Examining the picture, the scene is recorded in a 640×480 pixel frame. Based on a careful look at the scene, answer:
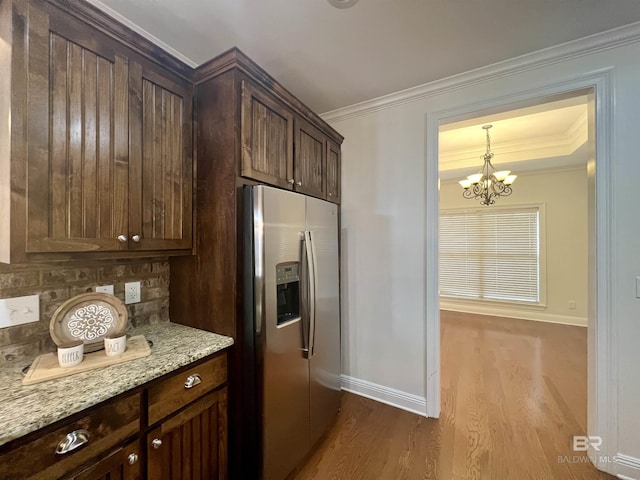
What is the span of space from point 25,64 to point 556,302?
6.49 metres

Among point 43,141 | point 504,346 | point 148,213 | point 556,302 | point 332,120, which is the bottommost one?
point 504,346

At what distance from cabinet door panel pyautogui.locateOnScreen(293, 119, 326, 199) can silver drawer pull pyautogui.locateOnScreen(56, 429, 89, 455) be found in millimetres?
1530

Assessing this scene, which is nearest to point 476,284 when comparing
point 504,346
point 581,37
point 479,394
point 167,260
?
point 504,346

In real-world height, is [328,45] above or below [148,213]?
above

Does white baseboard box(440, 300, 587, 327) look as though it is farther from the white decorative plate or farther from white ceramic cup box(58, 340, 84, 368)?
white ceramic cup box(58, 340, 84, 368)

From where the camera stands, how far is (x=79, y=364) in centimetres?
111

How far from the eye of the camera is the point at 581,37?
1.67m

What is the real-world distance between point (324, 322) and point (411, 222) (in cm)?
111

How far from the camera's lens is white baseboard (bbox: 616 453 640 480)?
1.58 meters

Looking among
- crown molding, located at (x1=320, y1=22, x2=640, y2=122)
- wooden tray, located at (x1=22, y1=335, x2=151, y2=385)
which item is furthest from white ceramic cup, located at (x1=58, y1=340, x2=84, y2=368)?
crown molding, located at (x1=320, y1=22, x2=640, y2=122)

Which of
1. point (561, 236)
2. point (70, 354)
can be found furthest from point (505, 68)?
point (561, 236)

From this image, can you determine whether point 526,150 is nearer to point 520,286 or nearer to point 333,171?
point 520,286

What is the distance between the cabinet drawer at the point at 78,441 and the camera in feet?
2.55

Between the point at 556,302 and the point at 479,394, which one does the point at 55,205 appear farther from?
the point at 556,302
